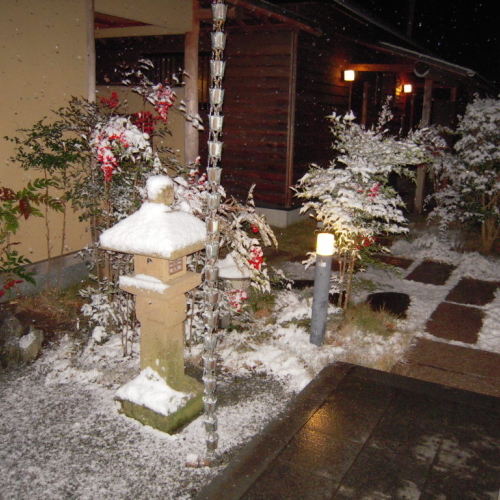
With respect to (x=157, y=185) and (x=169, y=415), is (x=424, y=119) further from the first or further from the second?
(x=169, y=415)

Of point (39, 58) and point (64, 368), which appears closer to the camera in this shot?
point (64, 368)

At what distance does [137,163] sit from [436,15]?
29.1 meters

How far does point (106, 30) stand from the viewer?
28.4 feet

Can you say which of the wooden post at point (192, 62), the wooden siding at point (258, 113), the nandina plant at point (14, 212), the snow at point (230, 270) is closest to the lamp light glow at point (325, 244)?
the snow at point (230, 270)

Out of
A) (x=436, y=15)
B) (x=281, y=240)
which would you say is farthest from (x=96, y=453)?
(x=436, y=15)

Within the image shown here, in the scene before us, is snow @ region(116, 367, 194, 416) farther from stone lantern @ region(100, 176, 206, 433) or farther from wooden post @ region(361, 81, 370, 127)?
wooden post @ region(361, 81, 370, 127)

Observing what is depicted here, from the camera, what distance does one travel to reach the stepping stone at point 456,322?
5.55 m

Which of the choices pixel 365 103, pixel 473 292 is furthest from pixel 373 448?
pixel 365 103

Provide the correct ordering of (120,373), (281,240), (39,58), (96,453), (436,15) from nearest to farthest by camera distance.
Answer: (96,453) < (120,373) < (39,58) < (281,240) < (436,15)

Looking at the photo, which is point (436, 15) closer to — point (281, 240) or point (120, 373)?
point (281, 240)

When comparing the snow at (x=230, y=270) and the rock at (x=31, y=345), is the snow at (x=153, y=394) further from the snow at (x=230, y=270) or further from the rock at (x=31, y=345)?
the snow at (x=230, y=270)

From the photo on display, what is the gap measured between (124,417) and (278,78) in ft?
25.9

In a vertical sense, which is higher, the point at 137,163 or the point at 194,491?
the point at 137,163

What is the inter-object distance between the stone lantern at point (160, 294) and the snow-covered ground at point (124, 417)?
0.57ft
